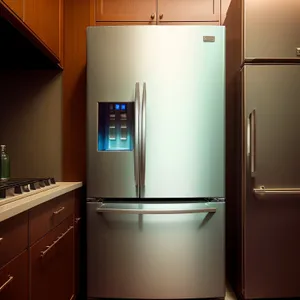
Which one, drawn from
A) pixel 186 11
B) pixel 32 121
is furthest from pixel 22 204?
pixel 186 11

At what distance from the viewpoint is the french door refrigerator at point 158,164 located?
157cm

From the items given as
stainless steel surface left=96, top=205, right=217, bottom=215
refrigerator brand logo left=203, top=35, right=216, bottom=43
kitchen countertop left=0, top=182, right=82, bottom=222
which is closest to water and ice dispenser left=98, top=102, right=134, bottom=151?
stainless steel surface left=96, top=205, right=217, bottom=215

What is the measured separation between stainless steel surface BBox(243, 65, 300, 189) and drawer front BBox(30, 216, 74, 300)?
110 cm

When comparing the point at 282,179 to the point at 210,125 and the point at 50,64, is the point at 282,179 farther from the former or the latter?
the point at 50,64

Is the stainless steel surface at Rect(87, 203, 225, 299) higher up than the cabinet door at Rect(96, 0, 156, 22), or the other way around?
the cabinet door at Rect(96, 0, 156, 22)

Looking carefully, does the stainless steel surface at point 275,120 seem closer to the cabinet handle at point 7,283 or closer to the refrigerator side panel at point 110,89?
the refrigerator side panel at point 110,89

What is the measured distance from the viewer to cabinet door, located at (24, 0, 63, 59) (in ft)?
4.53

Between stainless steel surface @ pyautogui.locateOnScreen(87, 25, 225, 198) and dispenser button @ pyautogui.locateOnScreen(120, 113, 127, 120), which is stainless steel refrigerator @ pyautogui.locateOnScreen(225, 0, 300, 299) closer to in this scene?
stainless steel surface @ pyautogui.locateOnScreen(87, 25, 225, 198)

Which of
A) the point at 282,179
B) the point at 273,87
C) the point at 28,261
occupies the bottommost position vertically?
the point at 28,261

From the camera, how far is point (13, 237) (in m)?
0.87

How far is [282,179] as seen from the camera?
5.13ft

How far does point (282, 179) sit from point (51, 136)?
154 cm

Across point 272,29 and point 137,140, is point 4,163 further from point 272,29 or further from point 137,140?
point 272,29

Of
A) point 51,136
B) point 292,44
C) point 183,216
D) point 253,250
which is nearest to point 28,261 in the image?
point 183,216
